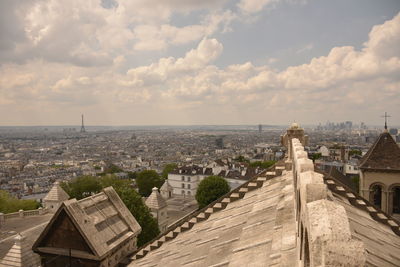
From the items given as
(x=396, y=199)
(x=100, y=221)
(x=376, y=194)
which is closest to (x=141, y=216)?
(x=100, y=221)

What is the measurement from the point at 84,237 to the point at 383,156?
70.5 feet

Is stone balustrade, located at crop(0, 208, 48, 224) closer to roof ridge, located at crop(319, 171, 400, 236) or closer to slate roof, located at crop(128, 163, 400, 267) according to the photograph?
slate roof, located at crop(128, 163, 400, 267)

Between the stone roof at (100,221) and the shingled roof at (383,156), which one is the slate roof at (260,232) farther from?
the shingled roof at (383,156)

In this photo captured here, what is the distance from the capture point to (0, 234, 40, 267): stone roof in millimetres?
Answer: 14180

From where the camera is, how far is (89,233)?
12734 mm

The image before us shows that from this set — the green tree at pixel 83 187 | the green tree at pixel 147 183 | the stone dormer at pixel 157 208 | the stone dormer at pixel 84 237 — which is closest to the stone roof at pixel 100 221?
the stone dormer at pixel 84 237

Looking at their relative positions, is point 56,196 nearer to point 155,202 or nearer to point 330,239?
point 155,202

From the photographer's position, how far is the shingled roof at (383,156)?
2188 cm

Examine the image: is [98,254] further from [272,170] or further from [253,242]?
[253,242]

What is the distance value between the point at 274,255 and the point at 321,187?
202 centimetres

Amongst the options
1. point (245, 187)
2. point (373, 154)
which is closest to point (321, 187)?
point (245, 187)

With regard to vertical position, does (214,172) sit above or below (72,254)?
below

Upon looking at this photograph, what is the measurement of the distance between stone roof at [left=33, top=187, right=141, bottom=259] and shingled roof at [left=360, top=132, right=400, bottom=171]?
Result: 695 inches

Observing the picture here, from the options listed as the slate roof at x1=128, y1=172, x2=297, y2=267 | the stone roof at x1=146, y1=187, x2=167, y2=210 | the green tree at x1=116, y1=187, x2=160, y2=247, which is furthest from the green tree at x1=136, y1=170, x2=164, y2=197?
the slate roof at x1=128, y1=172, x2=297, y2=267
